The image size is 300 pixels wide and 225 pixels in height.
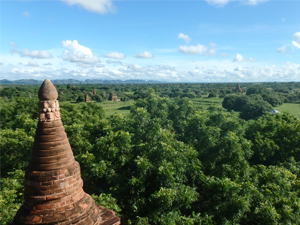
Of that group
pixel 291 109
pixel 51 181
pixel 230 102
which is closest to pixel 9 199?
pixel 51 181

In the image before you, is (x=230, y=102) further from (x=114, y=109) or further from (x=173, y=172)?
(x=173, y=172)

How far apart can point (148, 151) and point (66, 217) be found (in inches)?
469

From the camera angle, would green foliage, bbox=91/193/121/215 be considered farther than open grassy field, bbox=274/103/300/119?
No

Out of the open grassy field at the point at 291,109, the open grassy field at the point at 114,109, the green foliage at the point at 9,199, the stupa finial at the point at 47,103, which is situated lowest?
the open grassy field at the point at 114,109

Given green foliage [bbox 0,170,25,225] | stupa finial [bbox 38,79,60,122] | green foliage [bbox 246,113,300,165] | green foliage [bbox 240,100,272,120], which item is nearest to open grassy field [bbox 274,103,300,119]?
green foliage [bbox 240,100,272,120]

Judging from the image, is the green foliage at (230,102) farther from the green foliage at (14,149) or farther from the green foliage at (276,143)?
the green foliage at (14,149)

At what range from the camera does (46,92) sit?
5.93m

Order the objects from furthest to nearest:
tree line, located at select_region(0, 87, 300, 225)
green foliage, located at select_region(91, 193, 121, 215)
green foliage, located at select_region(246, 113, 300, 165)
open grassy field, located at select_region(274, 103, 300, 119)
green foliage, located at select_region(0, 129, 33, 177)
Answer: open grassy field, located at select_region(274, 103, 300, 119)
green foliage, located at select_region(246, 113, 300, 165)
green foliage, located at select_region(0, 129, 33, 177)
tree line, located at select_region(0, 87, 300, 225)
green foliage, located at select_region(91, 193, 121, 215)

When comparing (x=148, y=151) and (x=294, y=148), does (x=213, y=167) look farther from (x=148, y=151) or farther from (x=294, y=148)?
(x=294, y=148)

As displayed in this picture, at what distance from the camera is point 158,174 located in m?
15.0

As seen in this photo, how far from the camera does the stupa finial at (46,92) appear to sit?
5883 millimetres

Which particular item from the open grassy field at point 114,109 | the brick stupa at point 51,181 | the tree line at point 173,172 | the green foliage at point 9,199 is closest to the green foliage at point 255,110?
the tree line at point 173,172

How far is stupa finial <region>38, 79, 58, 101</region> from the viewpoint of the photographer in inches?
232

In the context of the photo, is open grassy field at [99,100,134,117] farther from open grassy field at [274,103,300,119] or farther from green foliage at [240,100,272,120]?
open grassy field at [274,103,300,119]
